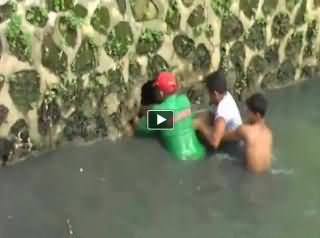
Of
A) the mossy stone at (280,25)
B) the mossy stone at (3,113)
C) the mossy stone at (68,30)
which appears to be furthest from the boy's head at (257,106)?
the mossy stone at (3,113)

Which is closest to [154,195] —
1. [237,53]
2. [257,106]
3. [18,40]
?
[257,106]

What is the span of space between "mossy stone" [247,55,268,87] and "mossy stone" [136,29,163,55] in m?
1.37

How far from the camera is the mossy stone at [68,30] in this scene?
6.64 meters

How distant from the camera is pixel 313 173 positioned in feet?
22.5

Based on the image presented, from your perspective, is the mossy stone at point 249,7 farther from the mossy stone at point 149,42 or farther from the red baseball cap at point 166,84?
the red baseball cap at point 166,84

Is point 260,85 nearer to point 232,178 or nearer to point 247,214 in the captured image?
point 232,178

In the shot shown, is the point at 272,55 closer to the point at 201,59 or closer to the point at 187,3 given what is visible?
the point at 201,59

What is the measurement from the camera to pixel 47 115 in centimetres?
680

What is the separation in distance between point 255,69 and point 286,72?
0.52 meters

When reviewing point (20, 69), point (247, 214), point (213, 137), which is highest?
point (20, 69)

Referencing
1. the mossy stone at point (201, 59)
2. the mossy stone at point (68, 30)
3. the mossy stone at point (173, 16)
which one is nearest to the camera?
the mossy stone at point (68, 30)

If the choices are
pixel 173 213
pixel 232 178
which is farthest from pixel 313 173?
pixel 173 213

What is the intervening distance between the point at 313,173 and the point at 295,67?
7.33 feet
